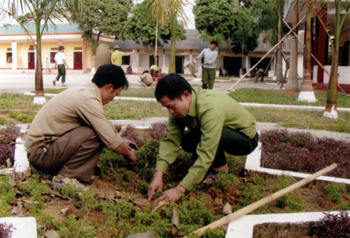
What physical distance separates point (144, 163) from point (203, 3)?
1255 inches

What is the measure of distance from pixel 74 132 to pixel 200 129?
1.12 m

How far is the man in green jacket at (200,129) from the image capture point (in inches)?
116

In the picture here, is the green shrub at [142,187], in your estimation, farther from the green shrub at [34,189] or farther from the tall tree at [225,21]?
the tall tree at [225,21]

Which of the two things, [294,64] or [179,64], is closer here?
[294,64]

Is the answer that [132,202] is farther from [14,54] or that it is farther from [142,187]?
[14,54]

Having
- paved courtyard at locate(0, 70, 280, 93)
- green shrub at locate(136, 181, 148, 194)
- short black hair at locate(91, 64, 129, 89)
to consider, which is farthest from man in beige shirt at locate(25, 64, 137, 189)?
paved courtyard at locate(0, 70, 280, 93)

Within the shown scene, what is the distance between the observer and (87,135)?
3158 mm

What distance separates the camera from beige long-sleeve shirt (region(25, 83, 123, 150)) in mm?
3088

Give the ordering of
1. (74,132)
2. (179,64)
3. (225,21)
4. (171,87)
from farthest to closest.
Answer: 1. (179,64)
2. (225,21)
3. (74,132)
4. (171,87)

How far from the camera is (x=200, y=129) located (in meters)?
3.16

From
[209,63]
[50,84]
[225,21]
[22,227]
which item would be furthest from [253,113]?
[225,21]

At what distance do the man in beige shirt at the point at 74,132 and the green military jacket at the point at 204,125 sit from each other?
47 centimetres

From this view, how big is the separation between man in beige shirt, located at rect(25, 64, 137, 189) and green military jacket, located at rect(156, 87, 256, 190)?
1.56ft

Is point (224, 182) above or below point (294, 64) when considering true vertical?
below
